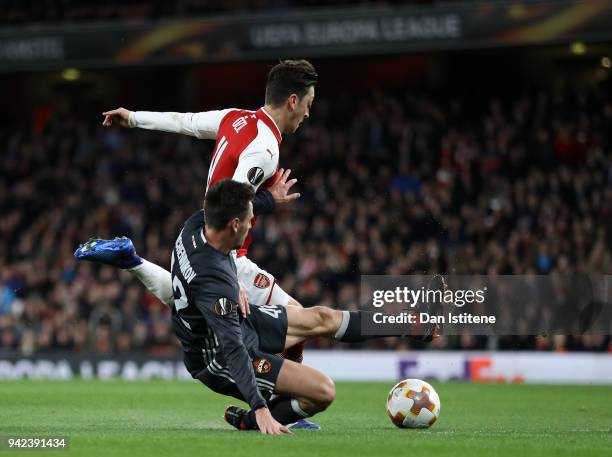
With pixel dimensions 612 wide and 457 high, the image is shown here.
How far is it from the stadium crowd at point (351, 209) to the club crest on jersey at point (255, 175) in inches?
378

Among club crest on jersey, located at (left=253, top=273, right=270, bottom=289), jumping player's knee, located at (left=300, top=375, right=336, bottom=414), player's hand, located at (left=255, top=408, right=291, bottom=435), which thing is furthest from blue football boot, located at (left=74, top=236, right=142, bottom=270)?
player's hand, located at (left=255, top=408, right=291, bottom=435)

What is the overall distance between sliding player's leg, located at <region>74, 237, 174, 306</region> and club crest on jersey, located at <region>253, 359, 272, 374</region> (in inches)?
47.8

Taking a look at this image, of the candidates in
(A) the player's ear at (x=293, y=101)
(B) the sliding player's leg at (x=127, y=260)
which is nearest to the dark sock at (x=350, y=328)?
(B) the sliding player's leg at (x=127, y=260)

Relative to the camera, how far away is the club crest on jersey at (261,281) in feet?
27.2

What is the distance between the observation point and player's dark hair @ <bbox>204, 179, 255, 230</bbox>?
6.73 metres

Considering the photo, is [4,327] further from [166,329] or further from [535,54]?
[535,54]

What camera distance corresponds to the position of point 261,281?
27.2ft

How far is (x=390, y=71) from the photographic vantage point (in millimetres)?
24797

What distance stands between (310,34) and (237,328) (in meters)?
14.7

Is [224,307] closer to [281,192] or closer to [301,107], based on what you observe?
[281,192]

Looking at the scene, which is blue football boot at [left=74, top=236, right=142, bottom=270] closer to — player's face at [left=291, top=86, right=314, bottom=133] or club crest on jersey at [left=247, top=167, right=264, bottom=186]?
club crest on jersey at [left=247, top=167, right=264, bottom=186]

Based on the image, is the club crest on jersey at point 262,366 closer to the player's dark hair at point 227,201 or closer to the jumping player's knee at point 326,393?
the jumping player's knee at point 326,393

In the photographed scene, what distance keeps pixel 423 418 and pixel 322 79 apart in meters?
18.0

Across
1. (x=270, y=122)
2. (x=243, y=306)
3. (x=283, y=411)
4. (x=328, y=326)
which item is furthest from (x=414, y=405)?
(x=270, y=122)
